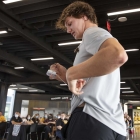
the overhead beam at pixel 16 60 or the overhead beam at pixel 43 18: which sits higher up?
the overhead beam at pixel 43 18

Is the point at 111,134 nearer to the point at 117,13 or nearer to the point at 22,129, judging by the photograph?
the point at 117,13

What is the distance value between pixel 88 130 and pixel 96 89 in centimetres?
18

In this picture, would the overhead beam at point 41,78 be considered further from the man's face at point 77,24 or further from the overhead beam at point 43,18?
the man's face at point 77,24

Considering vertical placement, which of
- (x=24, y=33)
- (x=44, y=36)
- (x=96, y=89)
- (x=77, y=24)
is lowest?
(x=96, y=89)

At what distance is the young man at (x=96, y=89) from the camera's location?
0.64 m

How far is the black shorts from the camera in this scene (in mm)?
727

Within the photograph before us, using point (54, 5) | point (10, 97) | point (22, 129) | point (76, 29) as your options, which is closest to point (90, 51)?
point (76, 29)

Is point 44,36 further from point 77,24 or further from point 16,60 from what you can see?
point 77,24

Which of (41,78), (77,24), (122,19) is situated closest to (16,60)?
(41,78)

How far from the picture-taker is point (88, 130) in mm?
738

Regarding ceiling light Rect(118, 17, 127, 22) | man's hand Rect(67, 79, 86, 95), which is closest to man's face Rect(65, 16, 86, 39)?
man's hand Rect(67, 79, 86, 95)

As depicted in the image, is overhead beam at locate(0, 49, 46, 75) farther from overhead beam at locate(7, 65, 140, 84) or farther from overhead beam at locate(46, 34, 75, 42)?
overhead beam at locate(46, 34, 75, 42)

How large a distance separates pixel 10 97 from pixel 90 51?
832 inches

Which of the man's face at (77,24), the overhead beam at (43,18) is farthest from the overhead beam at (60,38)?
the man's face at (77,24)
